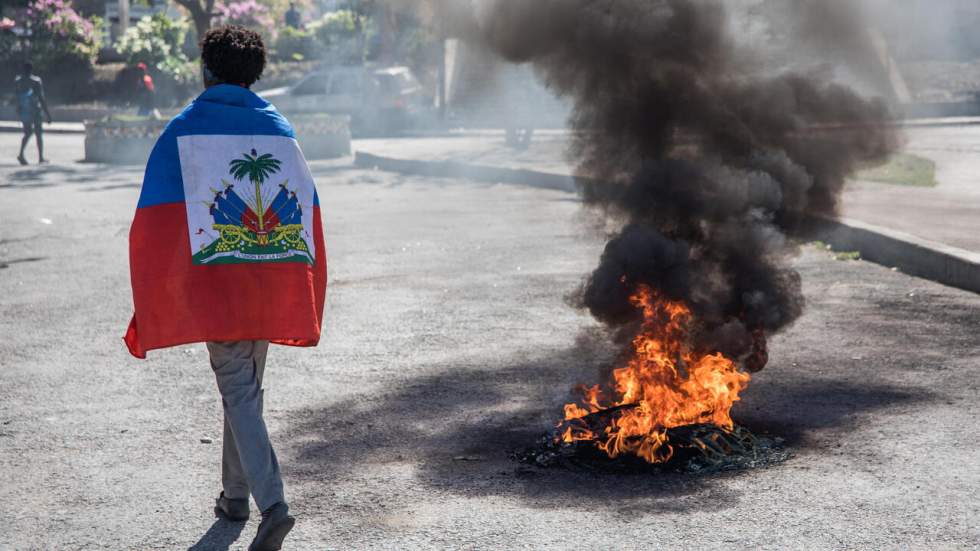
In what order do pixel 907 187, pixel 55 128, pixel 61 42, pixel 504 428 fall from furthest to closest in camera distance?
pixel 61 42 → pixel 55 128 → pixel 907 187 → pixel 504 428

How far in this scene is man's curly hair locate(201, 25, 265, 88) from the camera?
429 centimetres

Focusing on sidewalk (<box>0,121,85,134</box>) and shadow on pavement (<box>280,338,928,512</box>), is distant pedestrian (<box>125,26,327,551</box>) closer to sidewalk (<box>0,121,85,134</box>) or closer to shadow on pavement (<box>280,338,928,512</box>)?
shadow on pavement (<box>280,338,928,512</box>)

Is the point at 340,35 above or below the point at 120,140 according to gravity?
above

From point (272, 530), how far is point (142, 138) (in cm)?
2175

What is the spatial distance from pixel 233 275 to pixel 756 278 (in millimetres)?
2757

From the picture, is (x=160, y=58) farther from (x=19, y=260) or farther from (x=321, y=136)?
(x=19, y=260)

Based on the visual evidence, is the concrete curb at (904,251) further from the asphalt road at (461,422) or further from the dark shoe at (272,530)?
the dark shoe at (272,530)

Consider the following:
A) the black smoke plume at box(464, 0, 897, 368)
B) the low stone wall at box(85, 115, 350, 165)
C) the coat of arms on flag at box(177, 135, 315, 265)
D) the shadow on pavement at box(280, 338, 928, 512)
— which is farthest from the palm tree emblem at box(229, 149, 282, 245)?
the low stone wall at box(85, 115, 350, 165)

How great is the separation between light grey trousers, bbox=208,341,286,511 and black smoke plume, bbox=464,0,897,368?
208 centimetres

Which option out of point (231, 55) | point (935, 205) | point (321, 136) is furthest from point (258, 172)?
point (321, 136)

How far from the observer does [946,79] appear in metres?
34.8

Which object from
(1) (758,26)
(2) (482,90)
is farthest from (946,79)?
(1) (758,26)

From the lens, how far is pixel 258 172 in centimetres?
421

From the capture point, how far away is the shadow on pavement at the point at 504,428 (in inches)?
192
